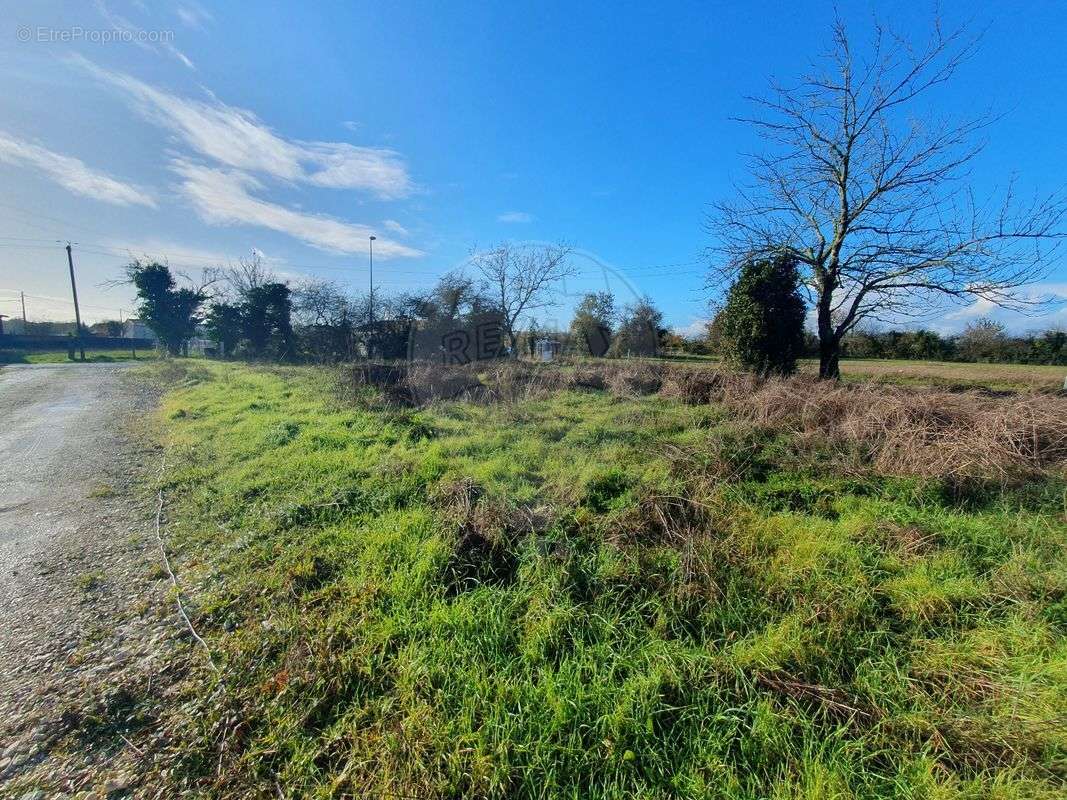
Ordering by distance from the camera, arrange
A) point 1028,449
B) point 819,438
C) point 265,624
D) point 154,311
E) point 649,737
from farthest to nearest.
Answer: point 154,311
point 819,438
point 1028,449
point 265,624
point 649,737

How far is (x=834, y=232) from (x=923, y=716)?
11.6m

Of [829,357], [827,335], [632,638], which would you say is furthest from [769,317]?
[632,638]

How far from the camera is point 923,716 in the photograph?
5.66 feet

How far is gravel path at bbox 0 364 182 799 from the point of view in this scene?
181cm

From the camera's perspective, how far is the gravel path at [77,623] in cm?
181

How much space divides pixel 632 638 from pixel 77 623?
3462 mm

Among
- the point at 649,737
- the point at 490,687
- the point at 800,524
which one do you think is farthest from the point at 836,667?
the point at 490,687

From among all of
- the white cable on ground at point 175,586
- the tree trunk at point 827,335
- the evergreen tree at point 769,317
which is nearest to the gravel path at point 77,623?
the white cable on ground at point 175,586

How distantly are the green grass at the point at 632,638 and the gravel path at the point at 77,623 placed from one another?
248 millimetres

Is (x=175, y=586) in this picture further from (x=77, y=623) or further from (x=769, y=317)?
(x=769, y=317)

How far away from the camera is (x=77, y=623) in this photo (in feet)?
8.59

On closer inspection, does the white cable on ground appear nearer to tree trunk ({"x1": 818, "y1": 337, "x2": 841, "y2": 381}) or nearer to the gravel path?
the gravel path

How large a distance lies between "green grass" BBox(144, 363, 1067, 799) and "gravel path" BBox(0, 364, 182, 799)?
0.81ft

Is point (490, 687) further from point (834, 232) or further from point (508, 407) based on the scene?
point (834, 232)
